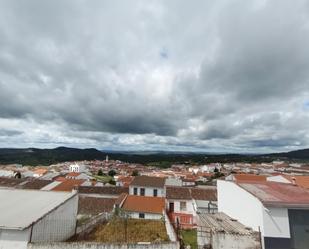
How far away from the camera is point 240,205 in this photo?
18.3 m

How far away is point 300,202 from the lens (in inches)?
583

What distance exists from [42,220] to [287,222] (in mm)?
14562

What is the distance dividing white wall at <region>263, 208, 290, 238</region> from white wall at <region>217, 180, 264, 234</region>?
0.92ft

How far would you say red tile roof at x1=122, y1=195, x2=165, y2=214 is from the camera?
2896cm

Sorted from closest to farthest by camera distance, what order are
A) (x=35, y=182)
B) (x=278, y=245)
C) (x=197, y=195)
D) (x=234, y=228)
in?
(x=278, y=245) → (x=234, y=228) → (x=197, y=195) → (x=35, y=182)

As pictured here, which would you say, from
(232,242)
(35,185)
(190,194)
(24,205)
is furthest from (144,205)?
(35,185)

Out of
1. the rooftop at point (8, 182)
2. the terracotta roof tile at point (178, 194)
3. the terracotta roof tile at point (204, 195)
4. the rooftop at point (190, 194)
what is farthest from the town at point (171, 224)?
the rooftop at point (8, 182)

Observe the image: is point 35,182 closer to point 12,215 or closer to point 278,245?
point 12,215

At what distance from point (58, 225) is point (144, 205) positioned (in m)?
14.9

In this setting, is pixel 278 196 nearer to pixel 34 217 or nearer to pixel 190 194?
pixel 34 217

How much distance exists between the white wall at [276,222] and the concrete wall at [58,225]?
43.3 feet

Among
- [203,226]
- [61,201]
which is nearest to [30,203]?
[61,201]

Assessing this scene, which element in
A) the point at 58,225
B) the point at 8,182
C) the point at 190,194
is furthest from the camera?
the point at 8,182

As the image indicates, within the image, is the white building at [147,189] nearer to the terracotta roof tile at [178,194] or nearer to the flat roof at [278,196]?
the terracotta roof tile at [178,194]
